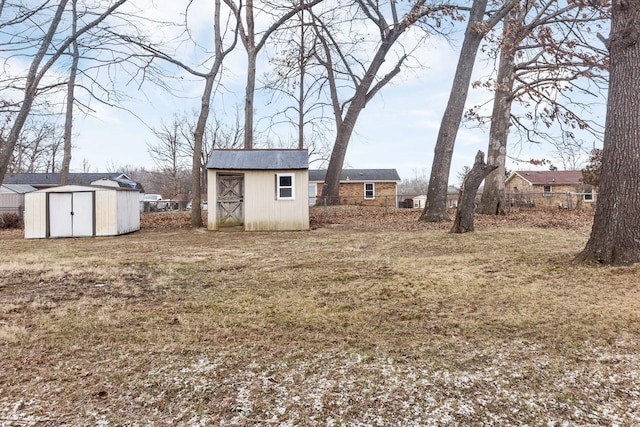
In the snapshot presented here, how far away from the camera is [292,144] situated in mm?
37906

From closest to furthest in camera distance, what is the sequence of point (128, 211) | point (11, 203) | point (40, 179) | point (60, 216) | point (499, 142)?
point (60, 216) < point (128, 211) < point (499, 142) < point (11, 203) < point (40, 179)

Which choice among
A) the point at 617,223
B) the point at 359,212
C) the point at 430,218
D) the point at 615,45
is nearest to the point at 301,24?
the point at 359,212

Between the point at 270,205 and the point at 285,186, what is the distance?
2.69ft

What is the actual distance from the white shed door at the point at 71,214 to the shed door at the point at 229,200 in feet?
13.4

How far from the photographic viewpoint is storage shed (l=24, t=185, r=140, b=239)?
11523 millimetres

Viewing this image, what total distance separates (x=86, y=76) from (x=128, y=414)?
8829 mm

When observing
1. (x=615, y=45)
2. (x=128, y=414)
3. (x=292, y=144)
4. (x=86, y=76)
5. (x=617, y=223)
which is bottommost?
(x=128, y=414)

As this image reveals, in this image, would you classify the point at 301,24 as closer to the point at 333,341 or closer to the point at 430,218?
the point at 430,218

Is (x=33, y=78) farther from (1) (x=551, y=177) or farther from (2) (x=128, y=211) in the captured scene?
(1) (x=551, y=177)

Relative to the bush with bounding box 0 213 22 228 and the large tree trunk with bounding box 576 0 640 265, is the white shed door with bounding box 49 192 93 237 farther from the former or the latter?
the large tree trunk with bounding box 576 0 640 265

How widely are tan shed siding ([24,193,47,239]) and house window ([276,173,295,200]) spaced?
293 inches

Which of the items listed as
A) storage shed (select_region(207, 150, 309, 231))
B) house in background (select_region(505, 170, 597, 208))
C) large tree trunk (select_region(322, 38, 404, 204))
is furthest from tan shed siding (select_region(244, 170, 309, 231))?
house in background (select_region(505, 170, 597, 208))

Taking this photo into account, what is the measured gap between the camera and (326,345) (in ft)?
9.31

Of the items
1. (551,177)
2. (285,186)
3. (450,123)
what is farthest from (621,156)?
(551,177)
